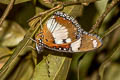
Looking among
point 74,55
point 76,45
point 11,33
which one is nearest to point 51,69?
point 76,45

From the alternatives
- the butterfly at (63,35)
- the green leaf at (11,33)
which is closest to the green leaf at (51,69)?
the butterfly at (63,35)

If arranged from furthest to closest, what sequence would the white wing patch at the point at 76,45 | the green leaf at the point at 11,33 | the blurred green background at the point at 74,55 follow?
the green leaf at the point at 11,33
the blurred green background at the point at 74,55
the white wing patch at the point at 76,45

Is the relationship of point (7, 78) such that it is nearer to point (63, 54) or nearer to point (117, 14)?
point (63, 54)

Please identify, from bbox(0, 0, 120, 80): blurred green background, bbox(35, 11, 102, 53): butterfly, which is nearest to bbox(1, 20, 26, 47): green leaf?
bbox(0, 0, 120, 80): blurred green background

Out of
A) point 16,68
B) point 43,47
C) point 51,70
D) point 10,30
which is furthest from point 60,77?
point 10,30

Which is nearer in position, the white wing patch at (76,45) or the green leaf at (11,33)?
the white wing patch at (76,45)

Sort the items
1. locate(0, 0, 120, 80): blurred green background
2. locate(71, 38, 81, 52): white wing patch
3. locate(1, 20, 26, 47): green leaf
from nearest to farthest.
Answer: locate(71, 38, 81, 52): white wing patch < locate(0, 0, 120, 80): blurred green background < locate(1, 20, 26, 47): green leaf

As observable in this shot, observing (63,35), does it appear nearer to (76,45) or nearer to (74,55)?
(76,45)

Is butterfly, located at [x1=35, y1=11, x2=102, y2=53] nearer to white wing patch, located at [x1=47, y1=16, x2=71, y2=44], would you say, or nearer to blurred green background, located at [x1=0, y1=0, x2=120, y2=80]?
white wing patch, located at [x1=47, y1=16, x2=71, y2=44]

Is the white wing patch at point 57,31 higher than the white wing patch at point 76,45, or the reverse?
the white wing patch at point 57,31

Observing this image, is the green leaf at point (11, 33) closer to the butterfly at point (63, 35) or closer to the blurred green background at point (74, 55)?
the blurred green background at point (74, 55)
